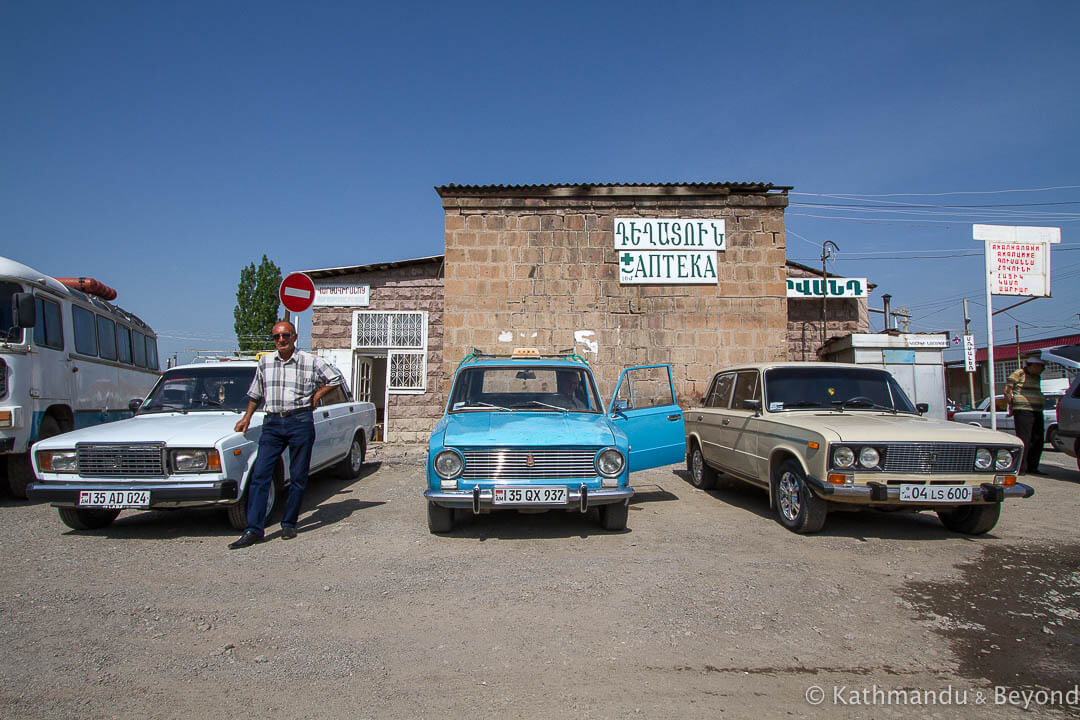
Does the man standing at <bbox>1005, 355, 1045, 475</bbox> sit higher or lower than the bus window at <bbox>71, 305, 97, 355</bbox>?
lower

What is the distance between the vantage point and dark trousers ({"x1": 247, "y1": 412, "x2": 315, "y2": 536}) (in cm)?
517

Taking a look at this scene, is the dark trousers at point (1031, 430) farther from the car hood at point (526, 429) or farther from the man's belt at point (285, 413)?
the man's belt at point (285, 413)

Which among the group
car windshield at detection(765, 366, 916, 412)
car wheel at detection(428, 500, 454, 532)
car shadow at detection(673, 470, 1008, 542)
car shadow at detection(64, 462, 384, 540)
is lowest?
car shadow at detection(673, 470, 1008, 542)

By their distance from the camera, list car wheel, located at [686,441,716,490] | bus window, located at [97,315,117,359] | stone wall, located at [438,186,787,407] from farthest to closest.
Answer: stone wall, located at [438,186,787,407]
bus window, located at [97,315,117,359]
car wheel, located at [686,441,716,490]

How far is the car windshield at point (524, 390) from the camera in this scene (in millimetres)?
6125

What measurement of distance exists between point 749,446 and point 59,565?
6346 millimetres

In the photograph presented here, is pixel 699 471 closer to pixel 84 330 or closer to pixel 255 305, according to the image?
pixel 84 330

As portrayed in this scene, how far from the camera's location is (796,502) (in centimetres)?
543

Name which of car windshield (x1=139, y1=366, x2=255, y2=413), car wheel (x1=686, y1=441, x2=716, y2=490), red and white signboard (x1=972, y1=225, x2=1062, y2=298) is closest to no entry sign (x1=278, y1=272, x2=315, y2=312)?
car windshield (x1=139, y1=366, x2=255, y2=413)

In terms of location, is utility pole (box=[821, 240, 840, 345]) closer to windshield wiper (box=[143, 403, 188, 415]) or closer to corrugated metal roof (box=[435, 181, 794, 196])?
corrugated metal roof (box=[435, 181, 794, 196])

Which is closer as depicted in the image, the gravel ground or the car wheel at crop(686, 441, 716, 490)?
the gravel ground

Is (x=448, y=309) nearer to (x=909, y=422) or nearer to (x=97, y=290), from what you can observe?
(x=97, y=290)

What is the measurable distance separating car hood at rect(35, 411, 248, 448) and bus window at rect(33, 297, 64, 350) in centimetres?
258

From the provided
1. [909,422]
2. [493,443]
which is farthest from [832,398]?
[493,443]
